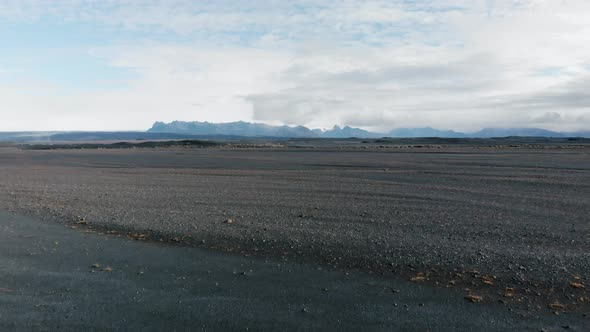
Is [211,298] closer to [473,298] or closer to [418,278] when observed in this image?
[418,278]

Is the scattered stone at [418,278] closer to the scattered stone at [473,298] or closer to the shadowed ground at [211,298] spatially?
the shadowed ground at [211,298]

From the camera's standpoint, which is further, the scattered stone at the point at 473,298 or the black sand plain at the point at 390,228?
the black sand plain at the point at 390,228

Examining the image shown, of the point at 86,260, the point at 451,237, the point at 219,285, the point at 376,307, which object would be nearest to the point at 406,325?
the point at 376,307

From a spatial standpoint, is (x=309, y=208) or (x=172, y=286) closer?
(x=172, y=286)

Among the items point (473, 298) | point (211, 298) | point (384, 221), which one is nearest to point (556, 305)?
point (473, 298)

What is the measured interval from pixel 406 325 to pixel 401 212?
26.1ft

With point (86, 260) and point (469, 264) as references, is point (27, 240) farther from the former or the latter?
point (469, 264)

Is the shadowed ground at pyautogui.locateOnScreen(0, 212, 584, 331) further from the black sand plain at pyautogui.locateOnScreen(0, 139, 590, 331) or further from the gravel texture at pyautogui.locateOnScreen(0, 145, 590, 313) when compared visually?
the gravel texture at pyautogui.locateOnScreen(0, 145, 590, 313)

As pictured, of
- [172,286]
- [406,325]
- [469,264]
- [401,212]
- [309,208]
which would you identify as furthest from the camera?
[309,208]

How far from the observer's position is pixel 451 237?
10484 millimetres

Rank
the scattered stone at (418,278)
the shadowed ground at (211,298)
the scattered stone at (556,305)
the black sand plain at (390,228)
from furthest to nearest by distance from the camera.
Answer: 1. the scattered stone at (418,278)
2. the black sand plain at (390,228)
3. the scattered stone at (556,305)
4. the shadowed ground at (211,298)

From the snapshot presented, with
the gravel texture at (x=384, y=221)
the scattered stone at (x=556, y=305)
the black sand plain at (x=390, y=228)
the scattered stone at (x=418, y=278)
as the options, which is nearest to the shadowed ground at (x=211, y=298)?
the black sand plain at (x=390, y=228)

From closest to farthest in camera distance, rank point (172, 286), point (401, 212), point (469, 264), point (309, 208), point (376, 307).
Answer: point (376, 307)
point (172, 286)
point (469, 264)
point (401, 212)
point (309, 208)

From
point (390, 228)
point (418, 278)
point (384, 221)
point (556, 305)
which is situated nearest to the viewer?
point (556, 305)
